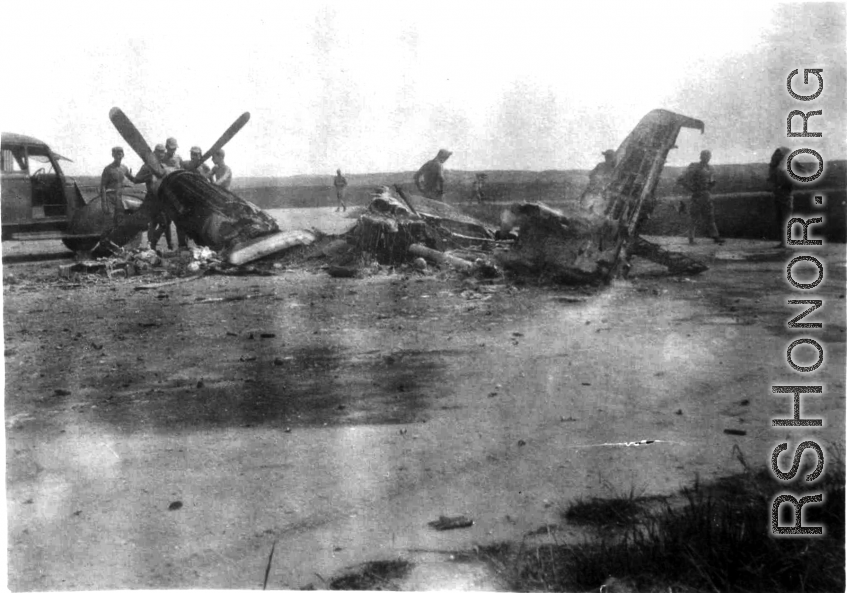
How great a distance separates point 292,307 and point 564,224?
7.09 ft

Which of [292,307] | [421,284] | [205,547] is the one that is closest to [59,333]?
[292,307]

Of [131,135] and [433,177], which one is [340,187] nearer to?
[433,177]

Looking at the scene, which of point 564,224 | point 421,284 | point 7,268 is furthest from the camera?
point 421,284

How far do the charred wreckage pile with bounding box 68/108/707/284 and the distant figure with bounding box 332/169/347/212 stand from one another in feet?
0.86

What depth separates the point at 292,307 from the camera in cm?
560

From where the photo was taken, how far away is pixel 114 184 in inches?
229

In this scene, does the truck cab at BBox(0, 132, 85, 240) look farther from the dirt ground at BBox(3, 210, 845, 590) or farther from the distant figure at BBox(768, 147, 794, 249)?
the distant figure at BBox(768, 147, 794, 249)

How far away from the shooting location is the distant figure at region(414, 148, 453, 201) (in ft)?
17.3

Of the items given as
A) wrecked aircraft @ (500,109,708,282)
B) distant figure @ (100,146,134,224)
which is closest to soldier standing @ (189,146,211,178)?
distant figure @ (100,146,134,224)

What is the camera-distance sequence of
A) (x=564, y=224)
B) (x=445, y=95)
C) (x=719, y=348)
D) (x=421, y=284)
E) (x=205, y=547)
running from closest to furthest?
(x=205, y=547)
(x=719, y=348)
(x=445, y=95)
(x=564, y=224)
(x=421, y=284)

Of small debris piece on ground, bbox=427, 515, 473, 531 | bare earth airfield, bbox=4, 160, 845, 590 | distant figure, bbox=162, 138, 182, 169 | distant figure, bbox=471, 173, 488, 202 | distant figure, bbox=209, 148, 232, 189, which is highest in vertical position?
distant figure, bbox=162, 138, 182, 169

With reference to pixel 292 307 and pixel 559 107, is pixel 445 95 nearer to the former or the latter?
pixel 559 107

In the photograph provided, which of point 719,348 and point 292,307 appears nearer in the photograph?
point 719,348

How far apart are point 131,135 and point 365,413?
8.79 feet
